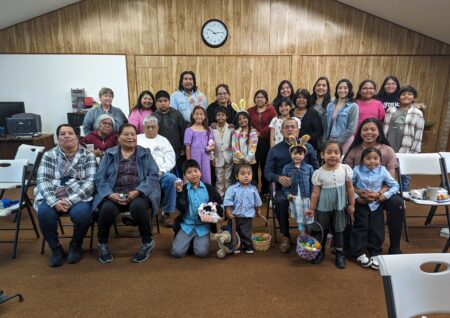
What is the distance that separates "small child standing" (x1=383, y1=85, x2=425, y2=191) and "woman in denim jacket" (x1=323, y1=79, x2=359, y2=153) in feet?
1.71

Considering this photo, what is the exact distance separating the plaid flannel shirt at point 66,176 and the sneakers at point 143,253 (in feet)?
2.01

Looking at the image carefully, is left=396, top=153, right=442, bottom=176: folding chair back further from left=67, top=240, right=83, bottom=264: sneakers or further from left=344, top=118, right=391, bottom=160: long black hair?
left=67, top=240, right=83, bottom=264: sneakers

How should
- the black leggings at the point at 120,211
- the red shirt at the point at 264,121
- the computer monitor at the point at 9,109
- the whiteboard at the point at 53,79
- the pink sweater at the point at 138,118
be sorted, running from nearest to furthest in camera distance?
the black leggings at the point at 120,211 < the pink sweater at the point at 138,118 < the red shirt at the point at 264,121 < the computer monitor at the point at 9,109 < the whiteboard at the point at 53,79

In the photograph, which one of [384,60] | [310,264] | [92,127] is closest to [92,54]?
[92,127]

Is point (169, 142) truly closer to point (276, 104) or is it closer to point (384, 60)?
point (276, 104)

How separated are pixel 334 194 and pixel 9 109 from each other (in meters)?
5.67

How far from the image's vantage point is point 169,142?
313cm

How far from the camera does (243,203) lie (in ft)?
7.96

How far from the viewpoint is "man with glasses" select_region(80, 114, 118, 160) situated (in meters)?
2.83

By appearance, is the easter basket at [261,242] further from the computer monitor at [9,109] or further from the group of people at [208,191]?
the computer monitor at [9,109]

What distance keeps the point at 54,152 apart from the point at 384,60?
5768mm

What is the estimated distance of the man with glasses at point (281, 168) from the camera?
8.16 ft

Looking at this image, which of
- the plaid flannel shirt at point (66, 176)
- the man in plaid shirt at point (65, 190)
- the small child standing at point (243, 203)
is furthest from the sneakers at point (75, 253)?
the small child standing at point (243, 203)

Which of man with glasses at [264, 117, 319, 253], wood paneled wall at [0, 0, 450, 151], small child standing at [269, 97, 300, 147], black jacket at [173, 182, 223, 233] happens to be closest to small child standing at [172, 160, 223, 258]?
black jacket at [173, 182, 223, 233]
